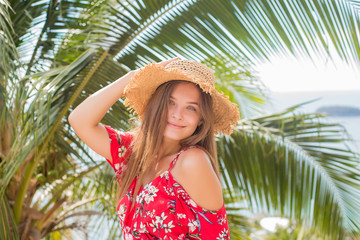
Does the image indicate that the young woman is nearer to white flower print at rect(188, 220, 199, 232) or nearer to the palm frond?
white flower print at rect(188, 220, 199, 232)

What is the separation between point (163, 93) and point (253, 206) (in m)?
2.02

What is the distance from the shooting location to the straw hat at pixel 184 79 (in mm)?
1943

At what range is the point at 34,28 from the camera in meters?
2.95

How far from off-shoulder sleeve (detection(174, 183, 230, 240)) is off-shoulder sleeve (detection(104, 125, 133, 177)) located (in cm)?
43

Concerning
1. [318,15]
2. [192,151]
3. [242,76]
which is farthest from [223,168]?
[192,151]

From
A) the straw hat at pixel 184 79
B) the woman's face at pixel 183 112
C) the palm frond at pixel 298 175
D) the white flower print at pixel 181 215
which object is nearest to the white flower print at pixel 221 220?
the white flower print at pixel 181 215

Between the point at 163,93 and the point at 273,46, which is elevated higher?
the point at 273,46

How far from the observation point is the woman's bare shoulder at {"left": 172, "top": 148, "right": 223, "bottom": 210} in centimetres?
175

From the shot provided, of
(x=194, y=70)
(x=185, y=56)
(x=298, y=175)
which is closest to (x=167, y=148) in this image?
(x=194, y=70)

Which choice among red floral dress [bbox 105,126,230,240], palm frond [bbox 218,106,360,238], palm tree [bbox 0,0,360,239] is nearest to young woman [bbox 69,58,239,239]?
red floral dress [bbox 105,126,230,240]

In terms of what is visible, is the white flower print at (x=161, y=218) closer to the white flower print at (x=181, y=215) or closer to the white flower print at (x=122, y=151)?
the white flower print at (x=181, y=215)

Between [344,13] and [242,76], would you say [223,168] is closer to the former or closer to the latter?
[242,76]

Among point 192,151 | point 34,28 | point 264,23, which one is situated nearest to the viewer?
point 192,151

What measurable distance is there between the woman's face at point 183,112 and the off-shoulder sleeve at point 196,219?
0.87 ft
